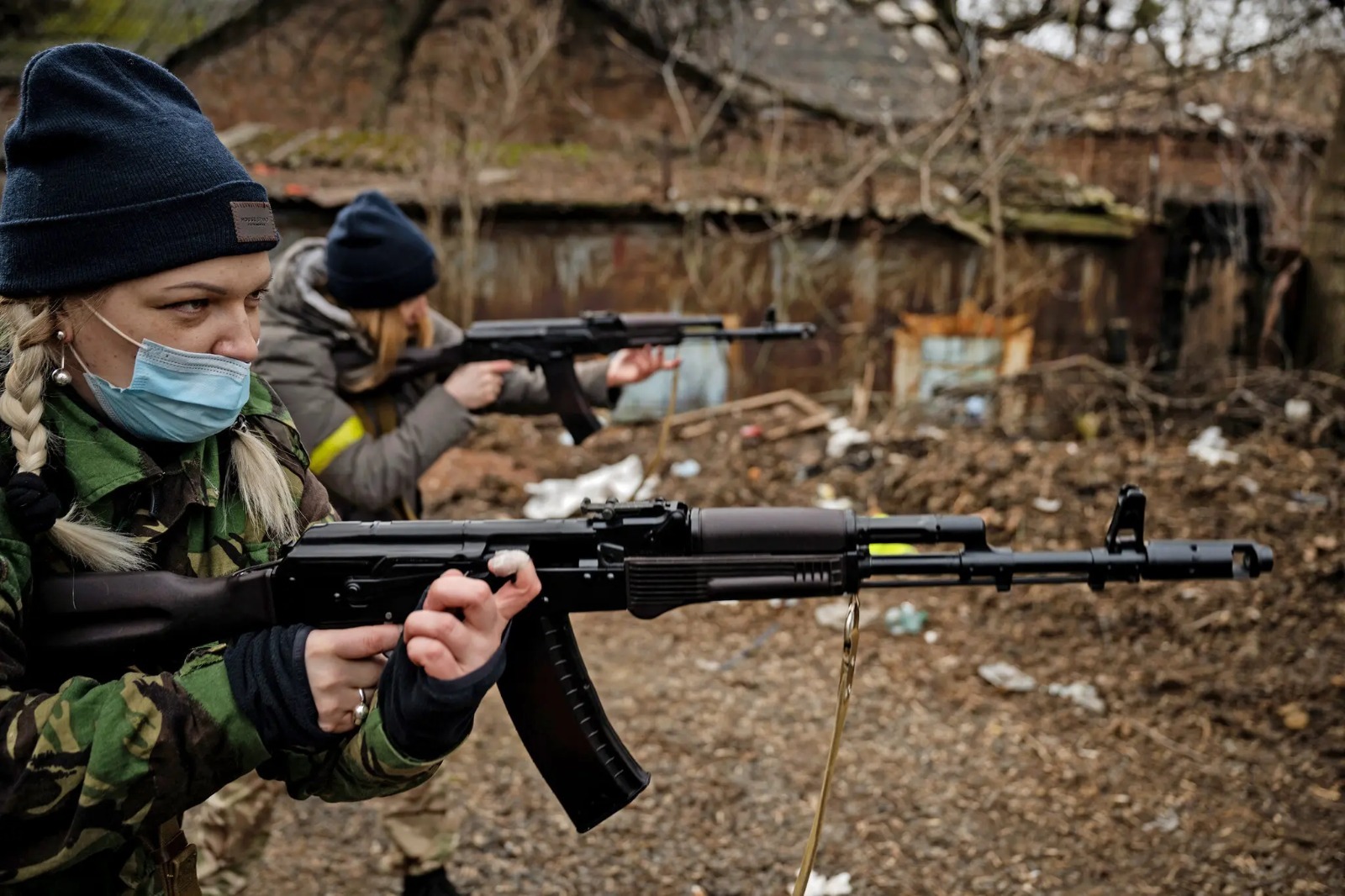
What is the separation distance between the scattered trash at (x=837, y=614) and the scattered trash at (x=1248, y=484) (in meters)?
2.42

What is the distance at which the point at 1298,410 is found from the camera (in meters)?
6.88

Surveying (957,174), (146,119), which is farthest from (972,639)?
(957,174)

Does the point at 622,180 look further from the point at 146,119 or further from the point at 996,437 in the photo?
the point at 146,119

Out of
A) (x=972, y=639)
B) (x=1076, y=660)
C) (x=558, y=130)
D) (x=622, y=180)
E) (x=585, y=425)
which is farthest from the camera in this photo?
(x=558, y=130)

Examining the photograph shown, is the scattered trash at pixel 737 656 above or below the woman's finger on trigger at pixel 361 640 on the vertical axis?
below

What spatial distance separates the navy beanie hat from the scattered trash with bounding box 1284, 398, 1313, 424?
6.11 m

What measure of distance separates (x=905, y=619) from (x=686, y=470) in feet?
8.17

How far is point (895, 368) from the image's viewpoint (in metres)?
9.45

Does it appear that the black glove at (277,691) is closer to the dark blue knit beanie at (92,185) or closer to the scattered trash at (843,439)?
the dark blue knit beanie at (92,185)

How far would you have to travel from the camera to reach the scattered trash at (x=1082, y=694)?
4.70 meters

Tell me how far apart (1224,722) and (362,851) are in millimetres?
3745

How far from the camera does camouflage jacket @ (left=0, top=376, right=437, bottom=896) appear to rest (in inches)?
57.7

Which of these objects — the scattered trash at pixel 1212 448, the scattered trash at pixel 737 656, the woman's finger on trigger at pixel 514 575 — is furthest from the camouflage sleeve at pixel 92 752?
the scattered trash at pixel 1212 448

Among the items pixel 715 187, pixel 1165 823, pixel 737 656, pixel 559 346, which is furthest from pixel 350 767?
pixel 715 187
